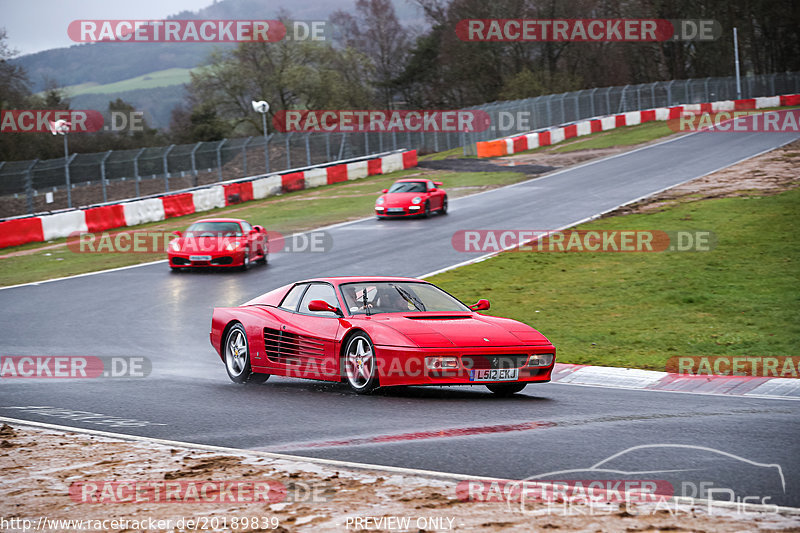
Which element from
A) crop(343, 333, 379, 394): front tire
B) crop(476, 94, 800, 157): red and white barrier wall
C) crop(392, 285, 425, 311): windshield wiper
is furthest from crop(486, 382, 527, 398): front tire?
crop(476, 94, 800, 157): red and white barrier wall

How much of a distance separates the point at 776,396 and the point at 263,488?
5788 mm

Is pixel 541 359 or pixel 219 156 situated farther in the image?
pixel 219 156

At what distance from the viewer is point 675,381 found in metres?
10.3

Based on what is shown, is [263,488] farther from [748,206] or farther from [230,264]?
[748,206]

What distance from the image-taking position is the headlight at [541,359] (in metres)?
8.70

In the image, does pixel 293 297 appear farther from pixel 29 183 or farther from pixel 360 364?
pixel 29 183

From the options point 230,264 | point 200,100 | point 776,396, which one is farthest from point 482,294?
point 200,100

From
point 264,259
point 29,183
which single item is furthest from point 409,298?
point 29,183

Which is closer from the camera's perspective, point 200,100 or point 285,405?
point 285,405

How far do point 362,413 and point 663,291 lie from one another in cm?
934

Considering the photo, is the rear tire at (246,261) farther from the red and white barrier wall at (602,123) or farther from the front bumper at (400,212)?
the red and white barrier wall at (602,123)

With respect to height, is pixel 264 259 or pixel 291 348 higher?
pixel 291 348

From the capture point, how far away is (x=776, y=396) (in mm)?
9070

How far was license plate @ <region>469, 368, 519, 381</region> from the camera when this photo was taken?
838cm
